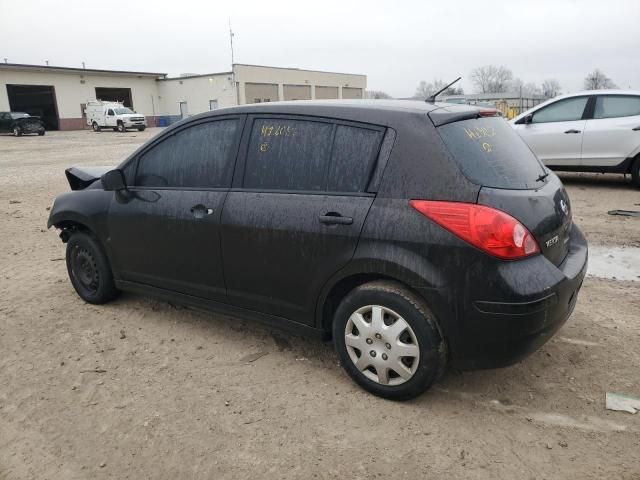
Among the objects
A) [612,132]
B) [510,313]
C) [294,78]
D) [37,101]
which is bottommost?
[510,313]

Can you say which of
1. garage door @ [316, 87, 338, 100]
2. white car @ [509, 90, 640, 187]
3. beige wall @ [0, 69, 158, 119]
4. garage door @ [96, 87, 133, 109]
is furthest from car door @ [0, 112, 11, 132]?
white car @ [509, 90, 640, 187]

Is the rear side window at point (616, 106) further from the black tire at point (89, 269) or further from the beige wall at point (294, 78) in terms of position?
the beige wall at point (294, 78)

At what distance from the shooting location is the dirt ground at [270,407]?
2.54 meters

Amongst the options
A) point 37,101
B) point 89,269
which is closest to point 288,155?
point 89,269

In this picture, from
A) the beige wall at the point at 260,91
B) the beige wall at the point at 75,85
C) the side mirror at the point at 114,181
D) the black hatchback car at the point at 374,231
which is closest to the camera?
the black hatchback car at the point at 374,231

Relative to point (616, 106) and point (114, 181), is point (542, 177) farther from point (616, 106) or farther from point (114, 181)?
point (616, 106)

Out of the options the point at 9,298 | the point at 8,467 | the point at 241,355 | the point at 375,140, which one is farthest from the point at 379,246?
the point at 9,298

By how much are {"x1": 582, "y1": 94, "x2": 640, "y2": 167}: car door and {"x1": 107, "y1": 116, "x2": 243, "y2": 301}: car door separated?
767cm

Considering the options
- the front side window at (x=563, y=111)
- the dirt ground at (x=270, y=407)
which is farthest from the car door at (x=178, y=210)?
the front side window at (x=563, y=111)

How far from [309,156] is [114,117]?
4066cm

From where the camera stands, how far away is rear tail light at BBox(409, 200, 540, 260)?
260cm

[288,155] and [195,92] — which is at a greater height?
[195,92]

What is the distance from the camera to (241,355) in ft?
12.0

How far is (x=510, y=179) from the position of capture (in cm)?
290
